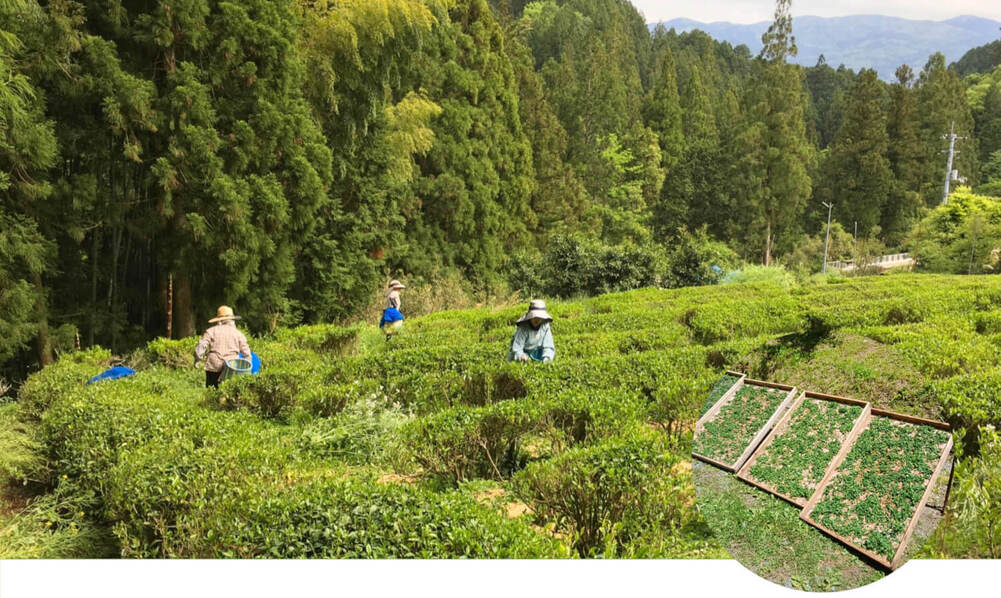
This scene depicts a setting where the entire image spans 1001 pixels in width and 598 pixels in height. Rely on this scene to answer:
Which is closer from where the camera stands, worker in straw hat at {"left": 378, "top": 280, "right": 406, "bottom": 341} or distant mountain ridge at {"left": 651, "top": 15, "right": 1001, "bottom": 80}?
distant mountain ridge at {"left": 651, "top": 15, "right": 1001, "bottom": 80}

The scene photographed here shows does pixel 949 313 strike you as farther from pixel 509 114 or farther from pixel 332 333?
pixel 509 114

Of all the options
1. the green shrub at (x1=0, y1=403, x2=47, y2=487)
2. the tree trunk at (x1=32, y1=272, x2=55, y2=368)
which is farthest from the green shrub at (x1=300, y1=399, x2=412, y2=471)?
the tree trunk at (x1=32, y1=272, x2=55, y2=368)

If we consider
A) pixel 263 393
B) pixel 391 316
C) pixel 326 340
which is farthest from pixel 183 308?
pixel 263 393

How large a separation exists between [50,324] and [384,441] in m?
6.21

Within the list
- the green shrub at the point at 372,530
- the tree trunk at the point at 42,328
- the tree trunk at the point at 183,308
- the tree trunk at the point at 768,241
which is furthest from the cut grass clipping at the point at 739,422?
the tree trunk at the point at 768,241

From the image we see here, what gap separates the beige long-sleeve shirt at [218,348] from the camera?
15.8 feet

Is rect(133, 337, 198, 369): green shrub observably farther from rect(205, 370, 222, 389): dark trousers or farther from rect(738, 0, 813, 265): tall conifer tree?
rect(738, 0, 813, 265): tall conifer tree

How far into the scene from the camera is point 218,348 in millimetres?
4836

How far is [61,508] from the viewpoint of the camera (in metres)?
3.02

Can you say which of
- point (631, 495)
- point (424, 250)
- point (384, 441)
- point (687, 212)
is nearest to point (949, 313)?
point (631, 495)

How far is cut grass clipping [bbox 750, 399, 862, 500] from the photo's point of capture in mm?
1343

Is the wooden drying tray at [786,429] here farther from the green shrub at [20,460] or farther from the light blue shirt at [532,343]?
the green shrub at [20,460]

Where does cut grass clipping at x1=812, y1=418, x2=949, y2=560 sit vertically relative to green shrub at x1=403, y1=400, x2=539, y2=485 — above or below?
above

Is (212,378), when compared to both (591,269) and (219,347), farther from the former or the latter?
(591,269)
